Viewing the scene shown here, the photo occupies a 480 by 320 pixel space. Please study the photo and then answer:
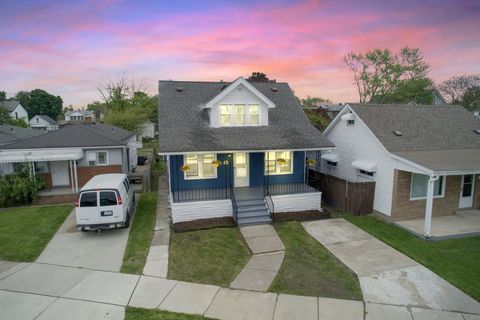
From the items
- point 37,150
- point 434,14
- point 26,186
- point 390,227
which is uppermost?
point 434,14

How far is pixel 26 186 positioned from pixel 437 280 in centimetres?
1998

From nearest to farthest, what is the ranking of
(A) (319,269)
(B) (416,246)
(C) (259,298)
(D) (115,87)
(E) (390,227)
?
(C) (259,298) → (A) (319,269) → (B) (416,246) → (E) (390,227) → (D) (115,87)

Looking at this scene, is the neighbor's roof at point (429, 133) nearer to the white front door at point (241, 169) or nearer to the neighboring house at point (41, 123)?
the white front door at point (241, 169)

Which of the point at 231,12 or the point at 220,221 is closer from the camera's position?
the point at 220,221

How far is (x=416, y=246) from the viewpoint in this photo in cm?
1038

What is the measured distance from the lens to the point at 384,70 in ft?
137

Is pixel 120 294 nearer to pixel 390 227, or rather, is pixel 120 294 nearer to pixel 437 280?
pixel 437 280

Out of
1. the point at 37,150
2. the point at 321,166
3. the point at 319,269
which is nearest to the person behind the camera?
the point at 319,269

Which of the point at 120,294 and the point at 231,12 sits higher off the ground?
the point at 231,12

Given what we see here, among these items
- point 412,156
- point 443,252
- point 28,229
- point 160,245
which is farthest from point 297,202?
point 28,229

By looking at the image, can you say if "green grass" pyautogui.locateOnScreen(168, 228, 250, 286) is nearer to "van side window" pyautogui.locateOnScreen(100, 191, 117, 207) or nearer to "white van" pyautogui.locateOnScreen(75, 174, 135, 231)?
"white van" pyautogui.locateOnScreen(75, 174, 135, 231)

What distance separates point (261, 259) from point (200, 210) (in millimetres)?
4580

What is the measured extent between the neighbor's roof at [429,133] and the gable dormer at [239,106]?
5333 mm

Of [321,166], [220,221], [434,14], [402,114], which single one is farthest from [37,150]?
[434,14]
